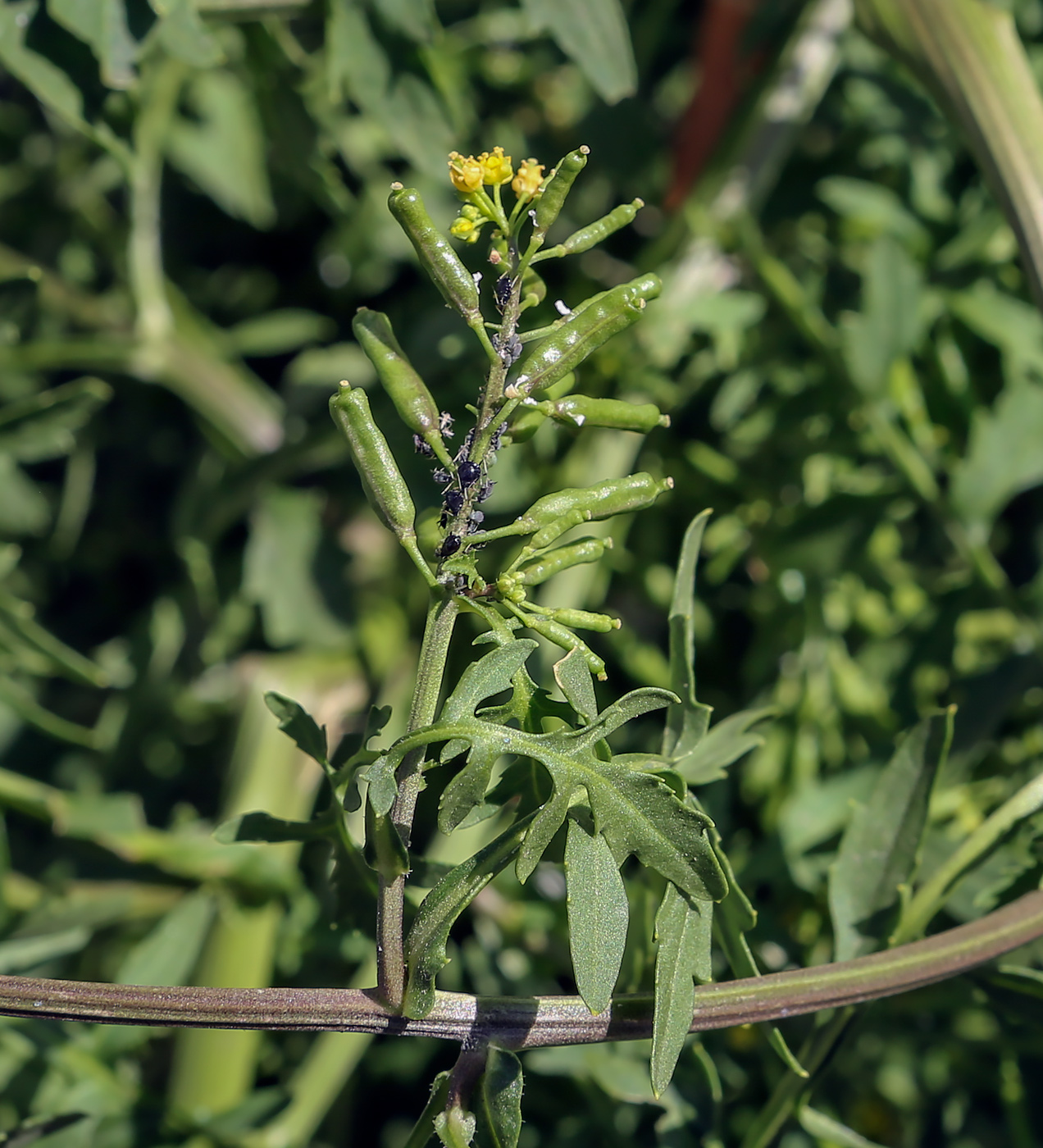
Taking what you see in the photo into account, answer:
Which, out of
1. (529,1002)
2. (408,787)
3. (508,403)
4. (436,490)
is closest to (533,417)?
(508,403)

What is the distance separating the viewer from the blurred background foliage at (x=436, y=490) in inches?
34.4

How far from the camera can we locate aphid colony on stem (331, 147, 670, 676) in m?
0.44

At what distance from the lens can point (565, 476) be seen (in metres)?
1.05

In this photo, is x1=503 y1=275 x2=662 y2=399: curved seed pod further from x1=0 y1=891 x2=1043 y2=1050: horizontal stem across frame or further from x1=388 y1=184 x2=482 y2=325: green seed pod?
x1=0 y1=891 x2=1043 y2=1050: horizontal stem across frame

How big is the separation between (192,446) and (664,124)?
0.71 meters

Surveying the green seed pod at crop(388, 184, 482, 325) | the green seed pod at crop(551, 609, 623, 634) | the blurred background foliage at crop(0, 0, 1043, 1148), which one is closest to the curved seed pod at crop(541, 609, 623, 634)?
the green seed pod at crop(551, 609, 623, 634)

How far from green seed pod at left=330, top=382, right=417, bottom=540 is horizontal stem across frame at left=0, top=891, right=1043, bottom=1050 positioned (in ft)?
0.70

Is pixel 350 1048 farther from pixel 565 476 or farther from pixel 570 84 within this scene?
pixel 570 84

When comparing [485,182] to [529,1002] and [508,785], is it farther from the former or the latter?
[529,1002]

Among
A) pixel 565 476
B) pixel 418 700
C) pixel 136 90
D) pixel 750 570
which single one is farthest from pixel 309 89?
pixel 418 700

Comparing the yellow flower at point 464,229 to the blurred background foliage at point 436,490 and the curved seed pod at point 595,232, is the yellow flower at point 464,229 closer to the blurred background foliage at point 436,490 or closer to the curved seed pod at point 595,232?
the curved seed pod at point 595,232

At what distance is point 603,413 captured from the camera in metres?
0.47

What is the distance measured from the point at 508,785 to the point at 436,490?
444 millimetres

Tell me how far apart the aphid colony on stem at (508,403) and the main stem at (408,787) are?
2cm
